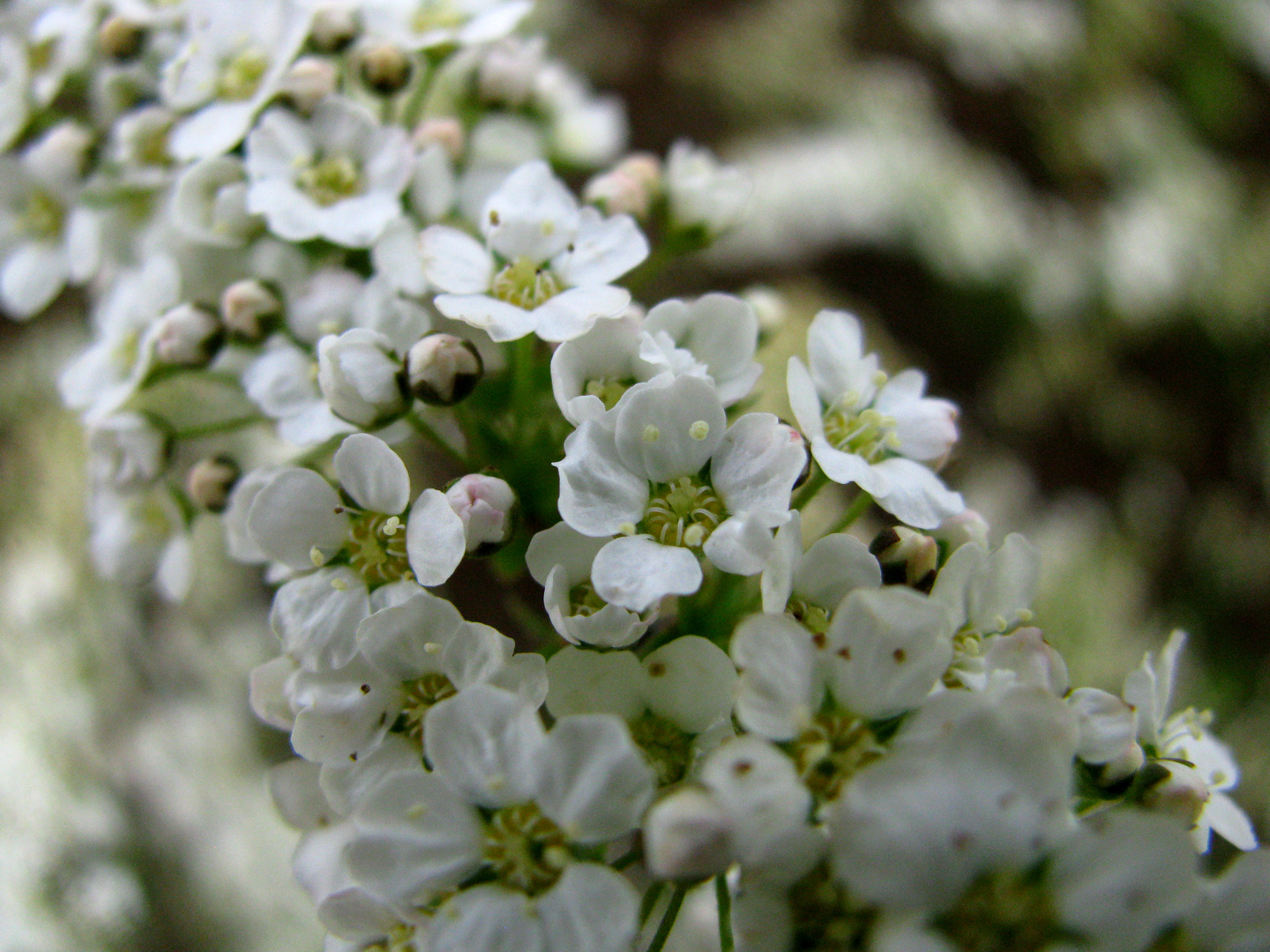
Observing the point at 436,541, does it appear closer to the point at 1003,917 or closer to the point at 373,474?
the point at 373,474

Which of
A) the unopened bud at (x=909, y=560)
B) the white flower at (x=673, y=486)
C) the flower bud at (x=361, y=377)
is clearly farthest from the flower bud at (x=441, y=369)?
the unopened bud at (x=909, y=560)

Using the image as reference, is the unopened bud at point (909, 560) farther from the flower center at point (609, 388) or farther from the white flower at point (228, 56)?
the white flower at point (228, 56)

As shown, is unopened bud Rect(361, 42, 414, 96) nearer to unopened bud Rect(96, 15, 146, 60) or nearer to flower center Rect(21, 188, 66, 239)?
unopened bud Rect(96, 15, 146, 60)

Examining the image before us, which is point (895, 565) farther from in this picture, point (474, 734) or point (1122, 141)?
point (1122, 141)

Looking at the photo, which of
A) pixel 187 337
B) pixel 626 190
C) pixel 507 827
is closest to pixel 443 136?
pixel 626 190

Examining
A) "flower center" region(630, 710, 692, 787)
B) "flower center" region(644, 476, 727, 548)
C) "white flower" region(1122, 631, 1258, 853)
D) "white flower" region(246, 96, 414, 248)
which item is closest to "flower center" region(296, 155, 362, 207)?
"white flower" region(246, 96, 414, 248)

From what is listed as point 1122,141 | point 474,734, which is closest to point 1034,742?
point 474,734
